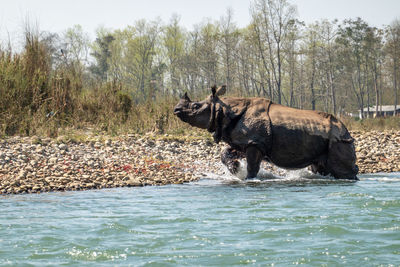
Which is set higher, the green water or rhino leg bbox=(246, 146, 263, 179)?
rhino leg bbox=(246, 146, 263, 179)

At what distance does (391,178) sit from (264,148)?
3002mm

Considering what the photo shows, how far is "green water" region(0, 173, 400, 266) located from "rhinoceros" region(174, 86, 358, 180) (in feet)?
3.26

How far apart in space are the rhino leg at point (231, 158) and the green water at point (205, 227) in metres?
1.56

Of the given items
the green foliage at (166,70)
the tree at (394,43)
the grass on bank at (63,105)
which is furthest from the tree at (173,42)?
the grass on bank at (63,105)

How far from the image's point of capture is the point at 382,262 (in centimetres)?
497

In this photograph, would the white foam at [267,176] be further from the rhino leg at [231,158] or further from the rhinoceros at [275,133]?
the rhinoceros at [275,133]

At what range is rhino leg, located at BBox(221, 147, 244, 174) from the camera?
436 inches

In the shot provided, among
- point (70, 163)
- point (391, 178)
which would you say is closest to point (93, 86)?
point (70, 163)

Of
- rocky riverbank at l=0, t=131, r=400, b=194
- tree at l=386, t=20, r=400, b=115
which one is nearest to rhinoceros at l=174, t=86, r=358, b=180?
rocky riverbank at l=0, t=131, r=400, b=194

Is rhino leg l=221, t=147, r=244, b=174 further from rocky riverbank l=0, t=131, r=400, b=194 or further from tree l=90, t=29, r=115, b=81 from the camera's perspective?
tree l=90, t=29, r=115, b=81

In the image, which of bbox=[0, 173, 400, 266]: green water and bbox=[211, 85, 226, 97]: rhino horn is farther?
bbox=[211, 85, 226, 97]: rhino horn

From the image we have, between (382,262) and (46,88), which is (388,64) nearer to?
(46,88)

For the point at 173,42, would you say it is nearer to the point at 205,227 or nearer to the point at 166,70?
the point at 166,70

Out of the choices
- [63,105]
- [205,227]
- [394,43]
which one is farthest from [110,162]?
[394,43]
